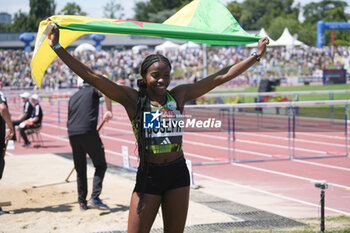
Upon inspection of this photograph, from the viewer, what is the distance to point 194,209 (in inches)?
305

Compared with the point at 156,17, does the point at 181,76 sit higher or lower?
lower

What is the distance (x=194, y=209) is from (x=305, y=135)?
1023 centimetres

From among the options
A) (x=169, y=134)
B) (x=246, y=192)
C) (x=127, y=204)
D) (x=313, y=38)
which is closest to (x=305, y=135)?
(x=246, y=192)

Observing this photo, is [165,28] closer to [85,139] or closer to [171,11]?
[85,139]

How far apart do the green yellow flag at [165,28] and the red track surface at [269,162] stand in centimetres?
328

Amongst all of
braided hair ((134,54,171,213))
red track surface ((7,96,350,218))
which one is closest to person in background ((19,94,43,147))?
red track surface ((7,96,350,218))

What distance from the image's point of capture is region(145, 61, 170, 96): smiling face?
4.17 metres

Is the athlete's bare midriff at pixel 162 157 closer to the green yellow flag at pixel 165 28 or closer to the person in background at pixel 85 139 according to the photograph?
the green yellow flag at pixel 165 28

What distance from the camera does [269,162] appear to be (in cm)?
1231

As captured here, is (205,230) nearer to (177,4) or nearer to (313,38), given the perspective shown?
(313,38)

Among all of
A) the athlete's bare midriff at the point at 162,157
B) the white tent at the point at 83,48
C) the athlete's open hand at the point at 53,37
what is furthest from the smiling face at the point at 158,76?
the white tent at the point at 83,48

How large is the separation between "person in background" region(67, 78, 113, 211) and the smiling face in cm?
385

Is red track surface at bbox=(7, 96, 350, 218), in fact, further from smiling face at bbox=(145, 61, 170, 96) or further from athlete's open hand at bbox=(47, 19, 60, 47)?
athlete's open hand at bbox=(47, 19, 60, 47)

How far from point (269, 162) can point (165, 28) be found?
25.6 feet
